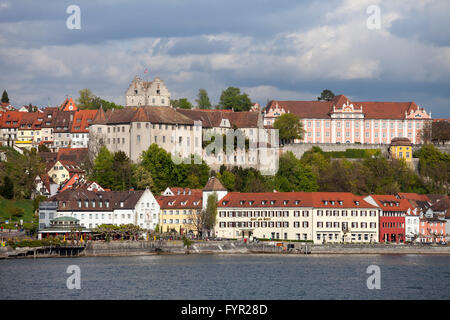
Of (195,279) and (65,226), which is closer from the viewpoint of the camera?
(195,279)

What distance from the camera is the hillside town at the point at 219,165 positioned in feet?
304

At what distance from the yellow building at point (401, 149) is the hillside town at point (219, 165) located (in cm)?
13

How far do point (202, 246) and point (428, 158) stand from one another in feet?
146

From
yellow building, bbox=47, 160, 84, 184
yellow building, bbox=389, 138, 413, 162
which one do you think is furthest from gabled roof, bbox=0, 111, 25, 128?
yellow building, bbox=389, 138, 413, 162

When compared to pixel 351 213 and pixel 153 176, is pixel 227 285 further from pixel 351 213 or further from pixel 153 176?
pixel 153 176

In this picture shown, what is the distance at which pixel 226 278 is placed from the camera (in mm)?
64875

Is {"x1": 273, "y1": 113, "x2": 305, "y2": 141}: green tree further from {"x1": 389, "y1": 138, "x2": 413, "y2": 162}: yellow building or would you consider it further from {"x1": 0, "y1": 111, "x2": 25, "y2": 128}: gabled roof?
{"x1": 0, "y1": 111, "x2": 25, "y2": 128}: gabled roof

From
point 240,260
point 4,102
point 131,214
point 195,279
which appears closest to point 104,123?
point 131,214

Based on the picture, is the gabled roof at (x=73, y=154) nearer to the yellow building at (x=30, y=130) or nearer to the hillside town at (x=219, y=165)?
the hillside town at (x=219, y=165)

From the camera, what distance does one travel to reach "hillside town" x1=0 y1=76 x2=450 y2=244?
92.7 metres

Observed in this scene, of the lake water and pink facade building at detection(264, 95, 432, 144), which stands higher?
pink facade building at detection(264, 95, 432, 144)

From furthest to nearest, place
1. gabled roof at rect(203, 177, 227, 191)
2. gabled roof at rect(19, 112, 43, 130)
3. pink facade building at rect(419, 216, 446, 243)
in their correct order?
gabled roof at rect(19, 112, 43, 130) < pink facade building at rect(419, 216, 446, 243) < gabled roof at rect(203, 177, 227, 191)

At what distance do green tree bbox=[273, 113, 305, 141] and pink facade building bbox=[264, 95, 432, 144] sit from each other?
5.89 metres

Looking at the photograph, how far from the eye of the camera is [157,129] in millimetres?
111438
